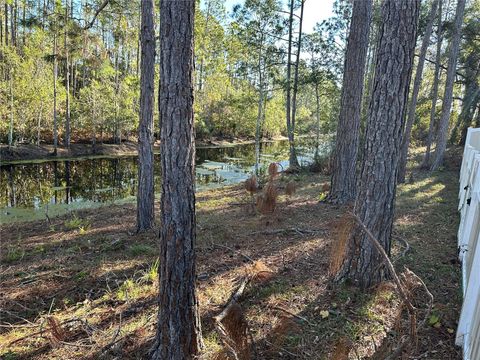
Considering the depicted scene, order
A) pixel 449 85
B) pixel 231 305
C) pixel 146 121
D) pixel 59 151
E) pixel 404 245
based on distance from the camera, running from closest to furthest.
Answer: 1. pixel 231 305
2. pixel 404 245
3. pixel 146 121
4. pixel 449 85
5. pixel 59 151

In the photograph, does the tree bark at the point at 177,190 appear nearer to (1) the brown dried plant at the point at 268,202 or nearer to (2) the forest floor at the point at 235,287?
(2) the forest floor at the point at 235,287

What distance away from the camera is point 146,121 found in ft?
16.5

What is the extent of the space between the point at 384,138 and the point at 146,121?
3.65 meters

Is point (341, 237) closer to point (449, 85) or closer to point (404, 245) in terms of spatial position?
point (404, 245)

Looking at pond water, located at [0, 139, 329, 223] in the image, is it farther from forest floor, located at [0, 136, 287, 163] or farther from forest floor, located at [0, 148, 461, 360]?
forest floor, located at [0, 148, 461, 360]

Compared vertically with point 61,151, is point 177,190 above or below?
above

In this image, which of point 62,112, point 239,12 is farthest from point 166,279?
point 62,112

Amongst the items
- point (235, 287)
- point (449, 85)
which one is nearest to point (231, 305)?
point (235, 287)

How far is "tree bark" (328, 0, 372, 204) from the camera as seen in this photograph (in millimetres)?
5746

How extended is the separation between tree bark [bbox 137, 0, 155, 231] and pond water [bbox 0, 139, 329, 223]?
4095mm

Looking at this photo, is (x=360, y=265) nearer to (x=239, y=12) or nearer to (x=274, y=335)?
(x=274, y=335)

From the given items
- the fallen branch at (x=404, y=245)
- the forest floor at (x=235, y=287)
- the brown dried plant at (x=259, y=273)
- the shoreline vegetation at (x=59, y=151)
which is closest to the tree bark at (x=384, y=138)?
the forest floor at (x=235, y=287)

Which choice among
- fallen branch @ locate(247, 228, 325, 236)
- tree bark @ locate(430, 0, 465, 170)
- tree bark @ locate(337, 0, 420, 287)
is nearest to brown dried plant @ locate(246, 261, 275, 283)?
tree bark @ locate(337, 0, 420, 287)

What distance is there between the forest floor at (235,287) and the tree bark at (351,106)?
0.68 metres
